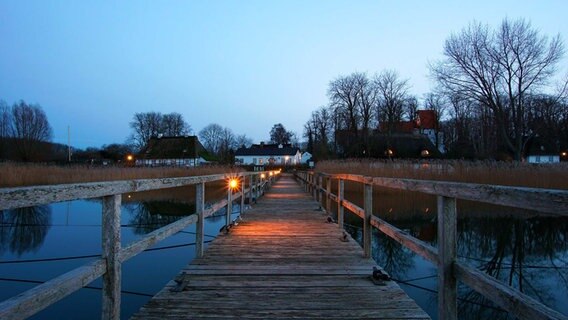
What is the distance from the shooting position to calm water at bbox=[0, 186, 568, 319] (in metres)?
6.20

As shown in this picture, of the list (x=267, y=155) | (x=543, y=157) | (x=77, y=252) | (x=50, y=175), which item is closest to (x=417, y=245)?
(x=77, y=252)

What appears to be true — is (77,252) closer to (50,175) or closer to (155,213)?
(155,213)

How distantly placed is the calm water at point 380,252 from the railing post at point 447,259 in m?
3.75

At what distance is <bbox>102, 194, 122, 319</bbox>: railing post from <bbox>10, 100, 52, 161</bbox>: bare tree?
61.5 metres

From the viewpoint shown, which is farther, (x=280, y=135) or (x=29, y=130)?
(x=280, y=135)

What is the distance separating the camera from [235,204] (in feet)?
54.6

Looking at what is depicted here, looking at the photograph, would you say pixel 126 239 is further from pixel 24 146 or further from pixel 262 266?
pixel 24 146

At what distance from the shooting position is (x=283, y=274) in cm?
423

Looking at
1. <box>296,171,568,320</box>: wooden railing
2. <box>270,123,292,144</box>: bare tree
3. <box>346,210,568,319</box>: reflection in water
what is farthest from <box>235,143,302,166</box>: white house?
<box>296,171,568,320</box>: wooden railing

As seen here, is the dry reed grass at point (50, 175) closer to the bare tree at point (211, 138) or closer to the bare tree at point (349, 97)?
the bare tree at point (349, 97)

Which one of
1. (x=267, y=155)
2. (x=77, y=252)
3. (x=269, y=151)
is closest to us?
(x=77, y=252)

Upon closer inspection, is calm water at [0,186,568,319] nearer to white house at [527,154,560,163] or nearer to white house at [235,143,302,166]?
white house at [527,154,560,163]

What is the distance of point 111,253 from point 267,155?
8192 cm

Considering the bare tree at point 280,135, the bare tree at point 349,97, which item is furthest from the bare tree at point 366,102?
the bare tree at point 280,135
